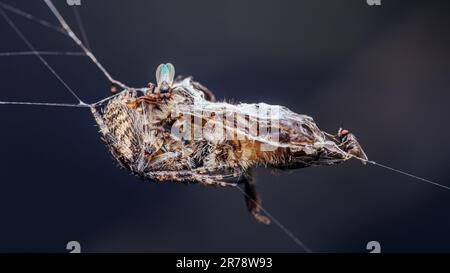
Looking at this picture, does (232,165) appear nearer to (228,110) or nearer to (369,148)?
(228,110)

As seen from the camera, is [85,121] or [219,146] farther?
[85,121]

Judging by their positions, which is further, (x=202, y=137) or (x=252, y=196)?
(x=252, y=196)

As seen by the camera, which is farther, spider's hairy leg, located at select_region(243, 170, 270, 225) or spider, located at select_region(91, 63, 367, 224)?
spider's hairy leg, located at select_region(243, 170, 270, 225)

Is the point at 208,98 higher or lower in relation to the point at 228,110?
higher

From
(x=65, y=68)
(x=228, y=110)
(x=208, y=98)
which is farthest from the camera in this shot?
(x=65, y=68)

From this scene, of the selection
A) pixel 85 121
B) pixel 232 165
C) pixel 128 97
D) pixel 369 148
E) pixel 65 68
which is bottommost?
pixel 232 165

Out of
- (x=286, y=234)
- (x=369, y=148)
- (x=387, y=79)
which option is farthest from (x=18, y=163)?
(x=387, y=79)

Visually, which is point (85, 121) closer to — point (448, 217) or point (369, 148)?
point (369, 148)

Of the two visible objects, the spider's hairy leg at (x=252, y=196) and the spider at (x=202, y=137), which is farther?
the spider's hairy leg at (x=252, y=196)

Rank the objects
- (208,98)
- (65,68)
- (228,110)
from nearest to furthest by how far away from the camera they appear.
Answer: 1. (228,110)
2. (208,98)
3. (65,68)
